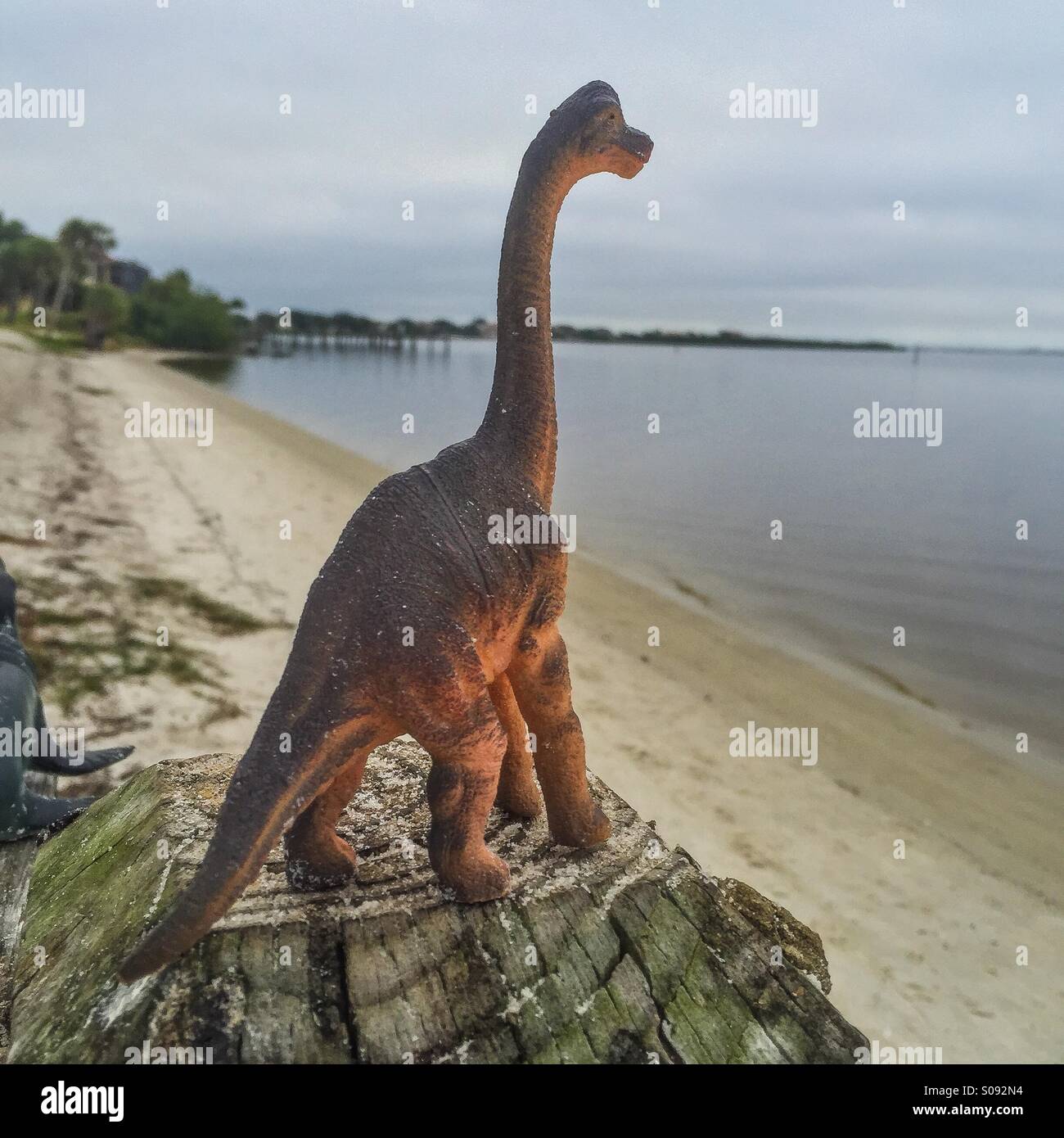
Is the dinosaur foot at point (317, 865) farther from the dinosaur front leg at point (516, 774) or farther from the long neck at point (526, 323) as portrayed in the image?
→ the long neck at point (526, 323)

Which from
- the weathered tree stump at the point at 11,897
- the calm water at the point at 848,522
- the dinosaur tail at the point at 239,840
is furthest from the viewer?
the calm water at the point at 848,522

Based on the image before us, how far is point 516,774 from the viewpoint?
3422 millimetres

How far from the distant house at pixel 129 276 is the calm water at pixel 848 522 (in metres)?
52.3

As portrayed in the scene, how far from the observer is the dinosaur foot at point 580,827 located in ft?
10.5

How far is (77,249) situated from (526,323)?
6178 centimetres

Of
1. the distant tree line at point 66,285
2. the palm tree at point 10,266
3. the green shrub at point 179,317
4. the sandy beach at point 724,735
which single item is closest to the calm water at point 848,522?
the sandy beach at point 724,735

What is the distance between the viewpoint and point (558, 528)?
298 cm

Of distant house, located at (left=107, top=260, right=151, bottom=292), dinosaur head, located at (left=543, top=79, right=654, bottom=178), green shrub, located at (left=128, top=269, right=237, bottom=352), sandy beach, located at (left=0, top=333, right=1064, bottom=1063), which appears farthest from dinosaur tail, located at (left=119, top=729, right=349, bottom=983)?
distant house, located at (left=107, top=260, right=151, bottom=292)

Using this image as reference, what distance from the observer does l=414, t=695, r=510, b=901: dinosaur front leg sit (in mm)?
2779

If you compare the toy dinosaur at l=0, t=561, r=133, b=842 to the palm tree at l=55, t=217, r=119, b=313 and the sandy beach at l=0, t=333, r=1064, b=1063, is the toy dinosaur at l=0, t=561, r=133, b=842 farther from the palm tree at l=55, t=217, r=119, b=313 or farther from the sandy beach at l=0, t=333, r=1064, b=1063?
the palm tree at l=55, t=217, r=119, b=313

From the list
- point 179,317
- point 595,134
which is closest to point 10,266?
point 179,317
